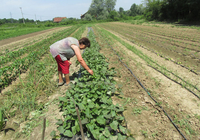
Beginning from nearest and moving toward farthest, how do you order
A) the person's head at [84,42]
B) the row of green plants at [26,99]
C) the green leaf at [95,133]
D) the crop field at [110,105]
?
the green leaf at [95,133], the crop field at [110,105], the row of green plants at [26,99], the person's head at [84,42]

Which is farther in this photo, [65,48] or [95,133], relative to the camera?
[65,48]

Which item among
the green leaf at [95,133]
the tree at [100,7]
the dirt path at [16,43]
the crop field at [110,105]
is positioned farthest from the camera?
the tree at [100,7]

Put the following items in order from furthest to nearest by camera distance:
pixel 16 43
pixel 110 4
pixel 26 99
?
1. pixel 110 4
2. pixel 16 43
3. pixel 26 99

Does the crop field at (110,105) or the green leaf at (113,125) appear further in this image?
the crop field at (110,105)

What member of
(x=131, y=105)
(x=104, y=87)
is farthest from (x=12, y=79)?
(x=131, y=105)

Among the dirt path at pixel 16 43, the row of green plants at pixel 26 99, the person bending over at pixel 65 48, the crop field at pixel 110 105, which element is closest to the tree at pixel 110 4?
the dirt path at pixel 16 43

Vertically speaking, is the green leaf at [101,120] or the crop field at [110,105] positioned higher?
the green leaf at [101,120]

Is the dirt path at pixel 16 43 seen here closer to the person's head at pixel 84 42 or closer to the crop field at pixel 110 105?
the crop field at pixel 110 105

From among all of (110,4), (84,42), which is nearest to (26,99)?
(84,42)

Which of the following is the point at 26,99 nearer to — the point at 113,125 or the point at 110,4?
the point at 113,125

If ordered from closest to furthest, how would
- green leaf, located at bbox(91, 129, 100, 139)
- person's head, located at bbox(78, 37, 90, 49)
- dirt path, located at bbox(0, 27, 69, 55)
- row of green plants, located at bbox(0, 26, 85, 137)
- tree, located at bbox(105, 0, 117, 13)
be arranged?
green leaf, located at bbox(91, 129, 100, 139) < row of green plants, located at bbox(0, 26, 85, 137) < person's head, located at bbox(78, 37, 90, 49) < dirt path, located at bbox(0, 27, 69, 55) < tree, located at bbox(105, 0, 117, 13)

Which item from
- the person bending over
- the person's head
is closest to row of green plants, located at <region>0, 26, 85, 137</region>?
the person bending over

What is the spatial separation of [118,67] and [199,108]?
112 inches

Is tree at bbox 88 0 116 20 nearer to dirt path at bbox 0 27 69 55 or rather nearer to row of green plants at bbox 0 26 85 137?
dirt path at bbox 0 27 69 55
